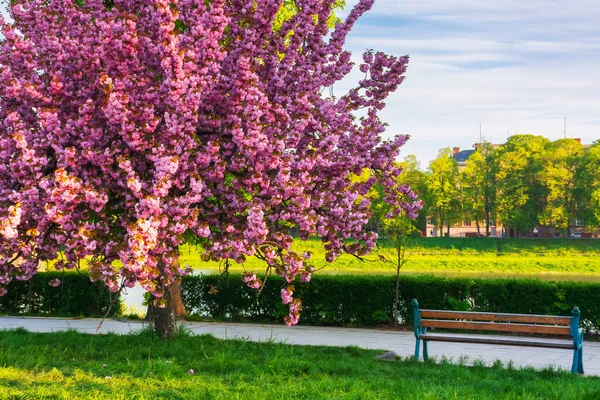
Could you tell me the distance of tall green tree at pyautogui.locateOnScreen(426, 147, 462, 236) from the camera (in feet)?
222

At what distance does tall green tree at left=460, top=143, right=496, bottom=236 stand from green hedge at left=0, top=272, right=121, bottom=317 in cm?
5053

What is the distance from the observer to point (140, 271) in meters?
8.51

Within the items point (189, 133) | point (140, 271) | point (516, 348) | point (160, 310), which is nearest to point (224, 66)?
point (189, 133)

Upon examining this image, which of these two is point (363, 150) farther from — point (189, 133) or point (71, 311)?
point (71, 311)

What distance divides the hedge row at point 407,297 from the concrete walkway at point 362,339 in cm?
65

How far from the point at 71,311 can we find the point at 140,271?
10684 mm

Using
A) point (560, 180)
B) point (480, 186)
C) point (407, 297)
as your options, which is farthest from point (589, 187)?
point (407, 297)

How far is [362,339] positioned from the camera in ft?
45.2

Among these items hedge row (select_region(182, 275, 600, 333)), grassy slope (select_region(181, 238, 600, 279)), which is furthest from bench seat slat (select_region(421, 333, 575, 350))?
grassy slope (select_region(181, 238, 600, 279))

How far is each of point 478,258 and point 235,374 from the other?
43.4m

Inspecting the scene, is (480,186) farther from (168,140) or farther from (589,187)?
(168,140)

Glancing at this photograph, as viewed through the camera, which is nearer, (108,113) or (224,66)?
(108,113)

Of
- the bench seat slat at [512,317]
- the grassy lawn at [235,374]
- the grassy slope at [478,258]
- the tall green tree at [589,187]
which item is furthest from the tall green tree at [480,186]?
the grassy lawn at [235,374]

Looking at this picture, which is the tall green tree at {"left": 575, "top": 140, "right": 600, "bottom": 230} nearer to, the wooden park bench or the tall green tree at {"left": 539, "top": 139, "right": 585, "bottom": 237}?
the tall green tree at {"left": 539, "top": 139, "right": 585, "bottom": 237}
